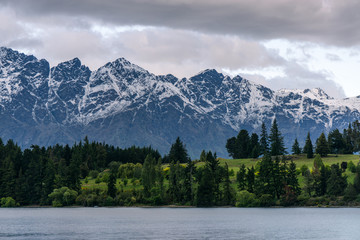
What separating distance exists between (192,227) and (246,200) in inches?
2601

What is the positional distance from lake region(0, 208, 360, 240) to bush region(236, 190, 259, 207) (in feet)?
106

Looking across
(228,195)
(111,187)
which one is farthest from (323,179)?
(111,187)

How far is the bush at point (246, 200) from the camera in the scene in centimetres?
17362

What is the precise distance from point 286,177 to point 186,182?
106ft

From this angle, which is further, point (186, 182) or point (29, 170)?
point (29, 170)

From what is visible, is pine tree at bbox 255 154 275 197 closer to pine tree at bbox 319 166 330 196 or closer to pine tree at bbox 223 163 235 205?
pine tree at bbox 223 163 235 205

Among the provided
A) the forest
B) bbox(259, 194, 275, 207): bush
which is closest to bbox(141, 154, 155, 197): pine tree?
the forest

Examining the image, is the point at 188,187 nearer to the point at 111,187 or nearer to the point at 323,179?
the point at 111,187

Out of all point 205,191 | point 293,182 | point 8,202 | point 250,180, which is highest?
point 250,180

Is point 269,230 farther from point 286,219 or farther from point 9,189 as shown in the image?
point 9,189

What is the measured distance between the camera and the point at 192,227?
11144 cm

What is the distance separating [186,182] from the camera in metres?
180

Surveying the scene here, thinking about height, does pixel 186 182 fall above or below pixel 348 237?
above

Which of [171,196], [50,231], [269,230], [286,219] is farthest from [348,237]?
[171,196]
